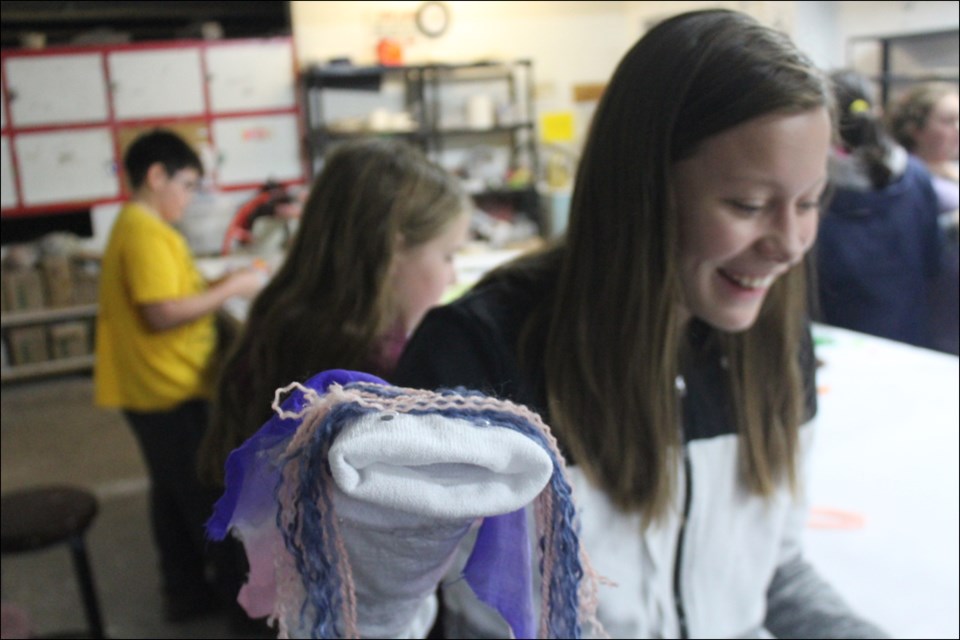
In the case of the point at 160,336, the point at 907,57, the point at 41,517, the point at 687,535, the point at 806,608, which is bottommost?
the point at 806,608

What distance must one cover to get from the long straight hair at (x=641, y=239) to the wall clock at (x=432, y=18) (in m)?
0.17

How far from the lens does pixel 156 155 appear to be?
1.92 feet

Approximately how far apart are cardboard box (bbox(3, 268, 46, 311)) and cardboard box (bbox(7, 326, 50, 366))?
0.05ft

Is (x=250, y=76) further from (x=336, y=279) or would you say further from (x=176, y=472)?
(x=176, y=472)

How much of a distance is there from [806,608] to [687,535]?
19 cm

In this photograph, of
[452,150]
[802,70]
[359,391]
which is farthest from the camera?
[452,150]

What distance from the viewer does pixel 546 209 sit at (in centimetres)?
96

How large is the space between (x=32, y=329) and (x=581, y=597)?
14.2 inches

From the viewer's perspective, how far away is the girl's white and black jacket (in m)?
0.74

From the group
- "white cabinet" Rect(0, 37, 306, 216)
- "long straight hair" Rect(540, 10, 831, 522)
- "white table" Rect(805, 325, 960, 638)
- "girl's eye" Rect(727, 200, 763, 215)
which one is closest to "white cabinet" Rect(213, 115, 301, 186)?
"white cabinet" Rect(0, 37, 306, 216)

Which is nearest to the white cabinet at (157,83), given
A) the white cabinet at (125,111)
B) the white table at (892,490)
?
the white cabinet at (125,111)

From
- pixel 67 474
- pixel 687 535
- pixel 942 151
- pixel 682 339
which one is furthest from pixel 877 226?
pixel 67 474

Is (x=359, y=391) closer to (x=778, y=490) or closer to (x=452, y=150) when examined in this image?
(x=778, y=490)

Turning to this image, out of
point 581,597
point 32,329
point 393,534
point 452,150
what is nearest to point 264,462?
point 393,534
